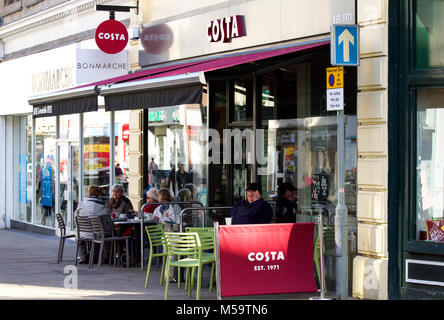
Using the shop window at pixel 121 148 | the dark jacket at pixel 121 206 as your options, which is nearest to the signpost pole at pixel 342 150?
the dark jacket at pixel 121 206

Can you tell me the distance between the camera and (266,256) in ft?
27.7

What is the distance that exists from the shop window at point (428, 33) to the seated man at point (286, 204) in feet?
10.2

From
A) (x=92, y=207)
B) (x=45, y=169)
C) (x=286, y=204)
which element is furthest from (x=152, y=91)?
(x=45, y=169)

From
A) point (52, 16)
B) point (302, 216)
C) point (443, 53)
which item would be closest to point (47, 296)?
point (302, 216)

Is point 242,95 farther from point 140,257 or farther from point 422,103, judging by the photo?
point 422,103

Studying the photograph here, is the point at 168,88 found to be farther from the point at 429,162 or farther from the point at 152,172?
the point at 152,172

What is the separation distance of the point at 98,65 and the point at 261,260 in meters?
7.88

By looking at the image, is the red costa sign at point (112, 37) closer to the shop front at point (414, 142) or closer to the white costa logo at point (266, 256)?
the shop front at point (414, 142)

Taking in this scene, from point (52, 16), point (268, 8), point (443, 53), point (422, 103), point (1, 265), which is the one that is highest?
point (52, 16)

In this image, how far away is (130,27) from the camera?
14.6 meters

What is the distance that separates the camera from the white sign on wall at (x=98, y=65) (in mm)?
→ 14672

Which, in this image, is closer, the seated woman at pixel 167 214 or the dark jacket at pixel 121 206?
the seated woman at pixel 167 214

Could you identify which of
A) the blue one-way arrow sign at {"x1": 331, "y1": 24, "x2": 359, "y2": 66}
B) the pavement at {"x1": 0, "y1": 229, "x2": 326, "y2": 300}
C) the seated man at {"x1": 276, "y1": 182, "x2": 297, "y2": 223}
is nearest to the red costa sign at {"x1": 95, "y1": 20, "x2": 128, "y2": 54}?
the pavement at {"x1": 0, "y1": 229, "x2": 326, "y2": 300}
